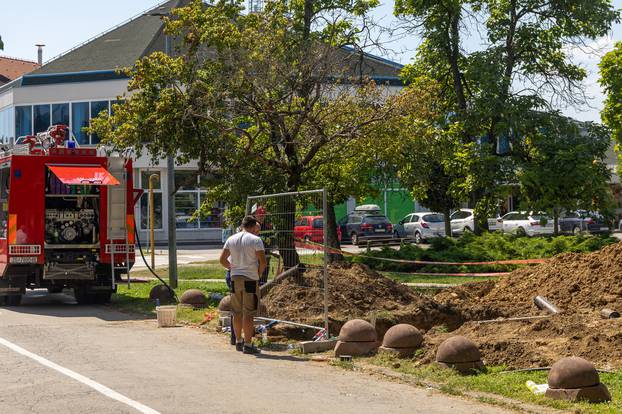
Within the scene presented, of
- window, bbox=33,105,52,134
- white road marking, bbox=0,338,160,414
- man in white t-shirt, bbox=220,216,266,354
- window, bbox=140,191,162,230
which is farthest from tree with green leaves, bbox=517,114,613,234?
window, bbox=33,105,52,134

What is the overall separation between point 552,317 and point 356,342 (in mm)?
2703

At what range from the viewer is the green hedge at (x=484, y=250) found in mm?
25891

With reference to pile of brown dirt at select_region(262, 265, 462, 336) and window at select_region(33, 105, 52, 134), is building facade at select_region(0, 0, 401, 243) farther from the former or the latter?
pile of brown dirt at select_region(262, 265, 462, 336)

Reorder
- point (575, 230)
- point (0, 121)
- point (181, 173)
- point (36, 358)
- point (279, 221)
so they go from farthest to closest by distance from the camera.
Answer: point (0, 121) → point (181, 173) → point (575, 230) → point (279, 221) → point (36, 358)

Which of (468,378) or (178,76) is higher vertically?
(178,76)

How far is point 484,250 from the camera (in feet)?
88.6

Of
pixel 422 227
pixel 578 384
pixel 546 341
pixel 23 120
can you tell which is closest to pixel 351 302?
pixel 546 341

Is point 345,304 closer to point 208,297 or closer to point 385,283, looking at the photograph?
point 385,283

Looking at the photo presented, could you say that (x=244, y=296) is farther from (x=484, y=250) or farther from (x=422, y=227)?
(x=422, y=227)

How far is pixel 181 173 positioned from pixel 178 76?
32798 millimetres

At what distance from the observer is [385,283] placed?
1573 centimetres

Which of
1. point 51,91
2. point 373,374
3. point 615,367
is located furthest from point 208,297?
point 51,91

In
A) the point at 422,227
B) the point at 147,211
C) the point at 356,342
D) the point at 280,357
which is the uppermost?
the point at 147,211

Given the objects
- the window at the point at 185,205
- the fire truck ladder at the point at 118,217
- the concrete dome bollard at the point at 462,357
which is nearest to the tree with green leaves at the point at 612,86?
the window at the point at 185,205
